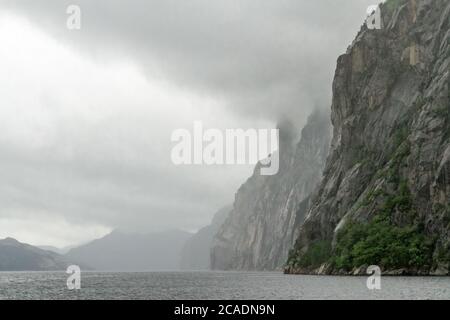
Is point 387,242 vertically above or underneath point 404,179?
underneath

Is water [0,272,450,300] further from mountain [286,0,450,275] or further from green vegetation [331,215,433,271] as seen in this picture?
mountain [286,0,450,275]

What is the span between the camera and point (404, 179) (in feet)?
528

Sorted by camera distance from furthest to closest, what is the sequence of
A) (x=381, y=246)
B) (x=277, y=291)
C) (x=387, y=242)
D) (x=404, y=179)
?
1. (x=404, y=179)
2. (x=387, y=242)
3. (x=381, y=246)
4. (x=277, y=291)

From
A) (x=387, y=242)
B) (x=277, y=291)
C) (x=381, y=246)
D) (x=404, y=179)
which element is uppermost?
(x=404, y=179)

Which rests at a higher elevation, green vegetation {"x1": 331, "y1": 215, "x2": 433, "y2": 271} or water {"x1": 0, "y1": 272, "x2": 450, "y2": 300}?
green vegetation {"x1": 331, "y1": 215, "x2": 433, "y2": 271}

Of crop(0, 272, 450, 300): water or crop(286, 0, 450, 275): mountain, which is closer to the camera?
crop(0, 272, 450, 300): water

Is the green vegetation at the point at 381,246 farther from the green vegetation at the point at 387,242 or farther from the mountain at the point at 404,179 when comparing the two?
the mountain at the point at 404,179

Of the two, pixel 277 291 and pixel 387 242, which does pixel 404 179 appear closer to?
pixel 387 242

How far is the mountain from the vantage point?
140125 millimetres

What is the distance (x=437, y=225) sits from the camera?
140 metres

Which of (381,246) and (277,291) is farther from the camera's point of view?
(381,246)

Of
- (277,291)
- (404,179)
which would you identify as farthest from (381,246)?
(277,291)

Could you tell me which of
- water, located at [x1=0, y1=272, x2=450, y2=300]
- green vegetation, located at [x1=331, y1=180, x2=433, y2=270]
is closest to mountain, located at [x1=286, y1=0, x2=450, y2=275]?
green vegetation, located at [x1=331, y1=180, x2=433, y2=270]
